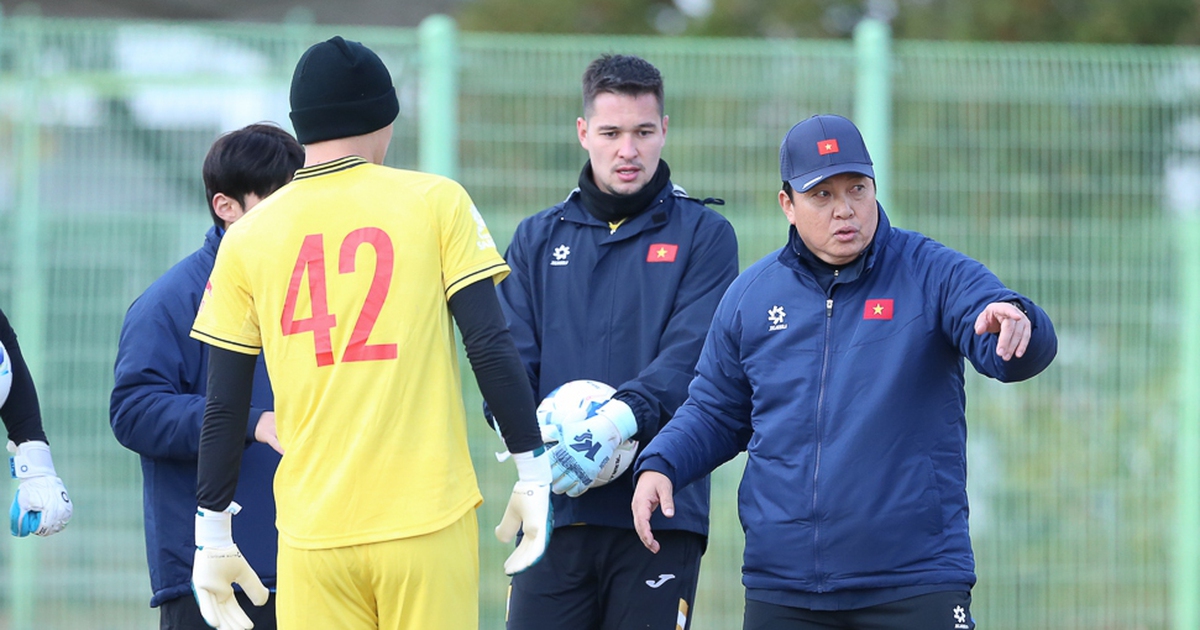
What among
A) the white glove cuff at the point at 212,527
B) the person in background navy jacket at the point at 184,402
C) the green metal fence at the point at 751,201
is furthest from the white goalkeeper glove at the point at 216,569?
the green metal fence at the point at 751,201

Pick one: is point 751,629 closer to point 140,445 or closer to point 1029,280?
point 140,445

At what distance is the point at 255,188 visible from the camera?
4.30 meters

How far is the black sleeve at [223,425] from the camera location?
349cm

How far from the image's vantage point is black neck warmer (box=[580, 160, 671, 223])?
15.0ft

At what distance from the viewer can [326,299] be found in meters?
3.36

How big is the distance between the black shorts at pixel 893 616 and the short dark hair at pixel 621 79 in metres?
1.75

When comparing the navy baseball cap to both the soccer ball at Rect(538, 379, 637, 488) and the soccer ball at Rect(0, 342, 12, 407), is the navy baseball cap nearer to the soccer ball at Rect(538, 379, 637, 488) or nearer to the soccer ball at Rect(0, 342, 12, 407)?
the soccer ball at Rect(538, 379, 637, 488)

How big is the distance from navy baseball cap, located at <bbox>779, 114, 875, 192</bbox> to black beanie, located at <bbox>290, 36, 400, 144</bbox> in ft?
3.87

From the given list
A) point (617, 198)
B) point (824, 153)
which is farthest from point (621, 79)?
point (824, 153)

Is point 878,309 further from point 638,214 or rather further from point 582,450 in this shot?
point 638,214

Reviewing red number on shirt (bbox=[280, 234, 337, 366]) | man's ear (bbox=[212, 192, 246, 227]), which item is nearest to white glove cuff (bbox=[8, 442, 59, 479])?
man's ear (bbox=[212, 192, 246, 227])

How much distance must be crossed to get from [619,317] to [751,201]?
325 centimetres

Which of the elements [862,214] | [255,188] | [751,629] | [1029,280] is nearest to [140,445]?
[255,188]

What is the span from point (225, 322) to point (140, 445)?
34.4 inches
